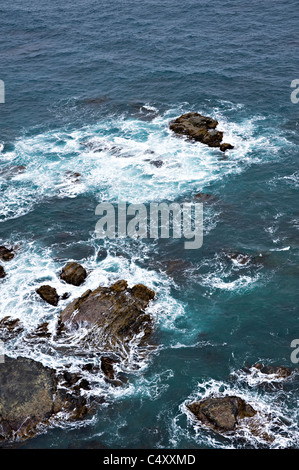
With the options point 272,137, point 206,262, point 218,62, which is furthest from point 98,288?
point 218,62

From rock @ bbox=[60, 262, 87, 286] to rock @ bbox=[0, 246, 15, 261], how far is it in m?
11.2

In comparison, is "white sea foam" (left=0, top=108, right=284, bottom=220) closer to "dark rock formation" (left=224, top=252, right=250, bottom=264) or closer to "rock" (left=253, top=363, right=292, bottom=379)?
"dark rock formation" (left=224, top=252, right=250, bottom=264)

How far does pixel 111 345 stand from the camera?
66438 mm

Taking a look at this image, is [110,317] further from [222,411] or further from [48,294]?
[222,411]

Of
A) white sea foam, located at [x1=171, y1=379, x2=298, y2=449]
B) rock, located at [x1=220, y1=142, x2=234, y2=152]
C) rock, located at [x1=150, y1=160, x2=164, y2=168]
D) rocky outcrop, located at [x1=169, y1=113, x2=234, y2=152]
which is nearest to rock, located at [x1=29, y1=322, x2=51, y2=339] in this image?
white sea foam, located at [x1=171, y1=379, x2=298, y2=449]

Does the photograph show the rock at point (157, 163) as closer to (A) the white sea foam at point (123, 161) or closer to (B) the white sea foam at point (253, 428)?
(A) the white sea foam at point (123, 161)

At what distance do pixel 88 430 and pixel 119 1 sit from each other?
190m

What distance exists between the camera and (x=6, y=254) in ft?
270

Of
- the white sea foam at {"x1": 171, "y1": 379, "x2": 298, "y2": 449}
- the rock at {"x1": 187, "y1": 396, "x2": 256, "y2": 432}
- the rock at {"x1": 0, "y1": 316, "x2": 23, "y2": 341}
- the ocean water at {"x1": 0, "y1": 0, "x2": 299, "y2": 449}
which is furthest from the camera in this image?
the rock at {"x1": 0, "y1": 316, "x2": 23, "y2": 341}

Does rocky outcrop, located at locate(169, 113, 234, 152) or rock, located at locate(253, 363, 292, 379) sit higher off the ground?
rocky outcrop, located at locate(169, 113, 234, 152)

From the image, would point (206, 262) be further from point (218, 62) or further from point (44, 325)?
point (218, 62)

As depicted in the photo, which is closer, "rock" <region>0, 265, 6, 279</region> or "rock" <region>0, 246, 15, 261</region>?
"rock" <region>0, 265, 6, 279</region>

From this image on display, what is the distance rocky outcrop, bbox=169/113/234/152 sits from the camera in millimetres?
109188

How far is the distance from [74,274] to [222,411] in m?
32.9
